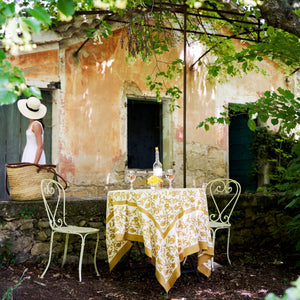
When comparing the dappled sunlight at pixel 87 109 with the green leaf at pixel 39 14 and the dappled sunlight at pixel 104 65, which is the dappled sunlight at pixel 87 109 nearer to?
the dappled sunlight at pixel 104 65

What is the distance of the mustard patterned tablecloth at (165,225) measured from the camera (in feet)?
11.9

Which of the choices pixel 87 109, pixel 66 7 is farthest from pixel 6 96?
pixel 87 109

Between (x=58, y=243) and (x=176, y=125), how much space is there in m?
3.75

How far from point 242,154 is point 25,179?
546 cm

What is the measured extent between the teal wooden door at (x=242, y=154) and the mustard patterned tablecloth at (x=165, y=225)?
481 centimetres

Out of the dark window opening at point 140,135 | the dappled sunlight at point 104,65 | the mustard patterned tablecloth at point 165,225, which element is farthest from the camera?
the dark window opening at point 140,135

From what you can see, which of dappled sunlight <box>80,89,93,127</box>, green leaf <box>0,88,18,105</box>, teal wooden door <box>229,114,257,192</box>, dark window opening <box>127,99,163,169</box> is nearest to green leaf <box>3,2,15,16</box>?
green leaf <box>0,88,18,105</box>

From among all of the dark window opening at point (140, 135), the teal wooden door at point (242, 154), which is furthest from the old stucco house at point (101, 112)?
the dark window opening at point (140, 135)

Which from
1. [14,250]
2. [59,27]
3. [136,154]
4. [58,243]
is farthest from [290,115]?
[136,154]

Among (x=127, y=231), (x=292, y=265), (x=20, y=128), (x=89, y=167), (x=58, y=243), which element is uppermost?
(x=20, y=128)

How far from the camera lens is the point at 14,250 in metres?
4.50

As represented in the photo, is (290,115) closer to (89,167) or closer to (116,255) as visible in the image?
(116,255)

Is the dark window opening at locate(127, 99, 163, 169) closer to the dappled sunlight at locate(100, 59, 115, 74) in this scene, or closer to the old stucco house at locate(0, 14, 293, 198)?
the old stucco house at locate(0, 14, 293, 198)

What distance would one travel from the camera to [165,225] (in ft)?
12.1
